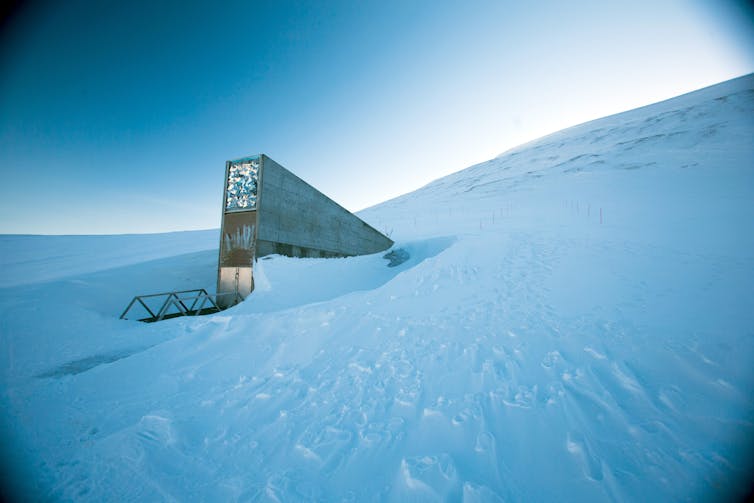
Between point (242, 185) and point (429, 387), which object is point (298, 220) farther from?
point (429, 387)

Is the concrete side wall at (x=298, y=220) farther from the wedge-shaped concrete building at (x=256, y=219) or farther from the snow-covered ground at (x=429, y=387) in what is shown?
the snow-covered ground at (x=429, y=387)

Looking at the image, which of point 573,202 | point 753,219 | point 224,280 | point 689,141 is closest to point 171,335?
point 224,280

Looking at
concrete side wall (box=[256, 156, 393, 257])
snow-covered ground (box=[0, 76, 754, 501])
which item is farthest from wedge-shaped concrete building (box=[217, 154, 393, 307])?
snow-covered ground (box=[0, 76, 754, 501])

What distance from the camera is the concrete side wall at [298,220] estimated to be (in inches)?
358

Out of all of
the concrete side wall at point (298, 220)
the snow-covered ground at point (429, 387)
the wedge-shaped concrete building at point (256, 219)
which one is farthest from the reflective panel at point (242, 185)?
the snow-covered ground at point (429, 387)

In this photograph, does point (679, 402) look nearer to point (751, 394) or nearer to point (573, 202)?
point (751, 394)

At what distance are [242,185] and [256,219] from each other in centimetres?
154

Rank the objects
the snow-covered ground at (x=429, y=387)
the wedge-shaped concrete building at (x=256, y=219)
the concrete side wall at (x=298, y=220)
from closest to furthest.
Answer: the snow-covered ground at (x=429, y=387) < the wedge-shaped concrete building at (x=256, y=219) < the concrete side wall at (x=298, y=220)

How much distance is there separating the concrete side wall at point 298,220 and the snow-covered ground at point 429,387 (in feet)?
7.16

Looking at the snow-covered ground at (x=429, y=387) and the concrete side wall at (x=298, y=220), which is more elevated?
the concrete side wall at (x=298, y=220)

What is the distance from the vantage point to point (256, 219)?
29.1 feet

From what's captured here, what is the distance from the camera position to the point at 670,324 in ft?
11.8

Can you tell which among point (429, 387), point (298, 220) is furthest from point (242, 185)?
point (429, 387)

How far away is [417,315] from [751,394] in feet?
12.5
